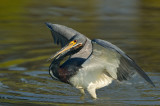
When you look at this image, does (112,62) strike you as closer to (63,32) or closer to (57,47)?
(63,32)

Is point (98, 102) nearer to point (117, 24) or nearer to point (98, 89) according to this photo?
point (98, 89)

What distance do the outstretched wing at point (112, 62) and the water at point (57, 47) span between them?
0.42 meters

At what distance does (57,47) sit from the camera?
12.6m

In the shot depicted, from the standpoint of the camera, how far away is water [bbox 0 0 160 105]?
837cm

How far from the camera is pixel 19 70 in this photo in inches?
408

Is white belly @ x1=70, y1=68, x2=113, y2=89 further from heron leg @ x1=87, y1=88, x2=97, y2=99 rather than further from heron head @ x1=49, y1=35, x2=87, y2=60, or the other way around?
heron head @ x1=49, y1=35, x2=87, y2=60

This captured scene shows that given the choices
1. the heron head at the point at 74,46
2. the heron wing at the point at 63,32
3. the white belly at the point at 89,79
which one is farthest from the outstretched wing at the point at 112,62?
the heron wing at the point at 63,32

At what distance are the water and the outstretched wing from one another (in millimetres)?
422

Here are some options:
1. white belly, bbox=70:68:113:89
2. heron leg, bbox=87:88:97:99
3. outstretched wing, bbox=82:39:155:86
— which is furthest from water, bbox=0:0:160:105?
outstretched wing, bbox=82:39:155:86

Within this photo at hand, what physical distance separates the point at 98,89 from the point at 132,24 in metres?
6.86

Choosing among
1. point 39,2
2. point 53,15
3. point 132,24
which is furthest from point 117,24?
point 39,2

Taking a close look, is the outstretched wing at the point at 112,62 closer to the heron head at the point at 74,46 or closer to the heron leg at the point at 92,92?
the heron leg at the point at 92,92

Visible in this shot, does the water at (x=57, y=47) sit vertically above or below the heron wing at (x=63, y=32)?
below

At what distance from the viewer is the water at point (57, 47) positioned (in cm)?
837
